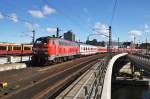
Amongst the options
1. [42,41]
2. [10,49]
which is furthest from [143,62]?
[10,49]

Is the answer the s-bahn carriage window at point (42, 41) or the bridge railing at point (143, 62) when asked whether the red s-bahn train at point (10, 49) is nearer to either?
the s-bahn carriage window at point (42, 41)

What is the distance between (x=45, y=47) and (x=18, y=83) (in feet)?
56.1

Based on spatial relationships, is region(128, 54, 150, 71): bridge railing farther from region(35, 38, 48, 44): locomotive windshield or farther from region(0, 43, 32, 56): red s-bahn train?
region(0, 43, 32, 56): red s-bahn train

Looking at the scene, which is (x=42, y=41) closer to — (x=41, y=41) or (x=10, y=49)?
(x=41, y=41)

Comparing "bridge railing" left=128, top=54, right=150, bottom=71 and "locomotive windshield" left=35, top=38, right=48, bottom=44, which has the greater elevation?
"locomotive windshield" left=35, top=38, right=48, bottom=44

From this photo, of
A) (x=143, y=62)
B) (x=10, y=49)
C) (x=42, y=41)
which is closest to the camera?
(x=42, y=41)

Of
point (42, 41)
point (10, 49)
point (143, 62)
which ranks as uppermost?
point (42, 41)

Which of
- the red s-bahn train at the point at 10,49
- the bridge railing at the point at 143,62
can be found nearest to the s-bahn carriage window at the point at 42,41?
the bridge railing at the point at 143,62

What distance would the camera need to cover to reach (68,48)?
2058 inches

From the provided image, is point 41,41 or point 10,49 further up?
point 41,41

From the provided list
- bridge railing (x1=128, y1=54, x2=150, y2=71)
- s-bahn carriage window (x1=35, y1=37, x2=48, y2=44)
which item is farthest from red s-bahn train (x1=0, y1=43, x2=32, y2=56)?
bridge railing (x1=128, y1=54, x2=150, y2=71)

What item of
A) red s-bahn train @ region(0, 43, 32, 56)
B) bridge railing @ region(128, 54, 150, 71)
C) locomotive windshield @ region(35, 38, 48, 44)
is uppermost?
locomotive windshield @ region(35, 38, 48, 44)

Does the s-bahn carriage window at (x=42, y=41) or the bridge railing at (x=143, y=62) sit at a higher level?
the s-bahn carriage window at (x=42, y=41)

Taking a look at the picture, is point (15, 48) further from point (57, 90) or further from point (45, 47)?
point (57, 90)
